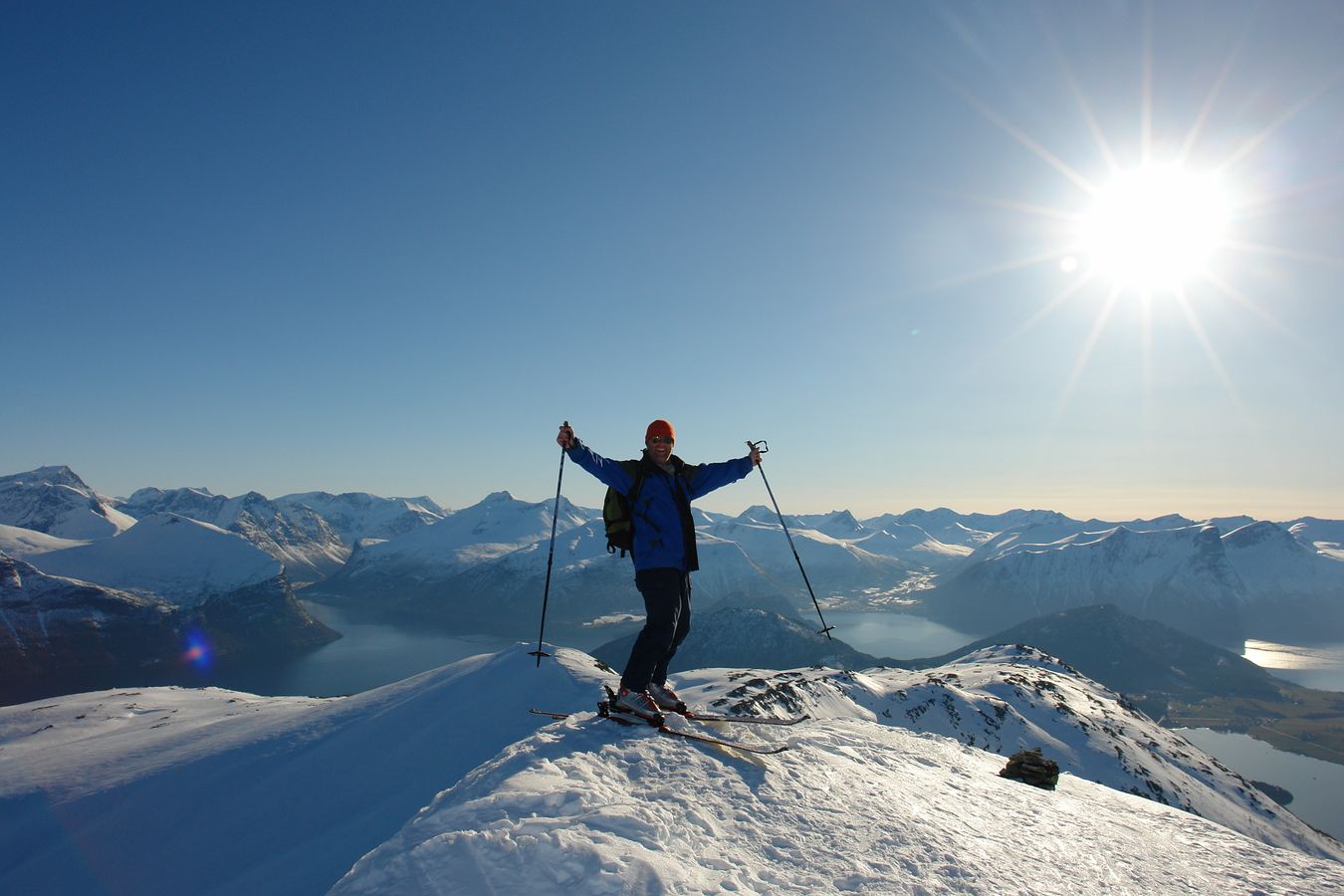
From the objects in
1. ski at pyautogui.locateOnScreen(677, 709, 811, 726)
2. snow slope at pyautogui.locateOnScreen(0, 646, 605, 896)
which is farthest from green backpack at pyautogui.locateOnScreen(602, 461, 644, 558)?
snow slope at pyautogui.locateOnScreen(0, 646, 605, 896)

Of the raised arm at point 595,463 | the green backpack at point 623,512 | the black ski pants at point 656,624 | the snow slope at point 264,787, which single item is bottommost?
the snow slope at point 264,787

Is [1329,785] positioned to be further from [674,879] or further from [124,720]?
[124,720]

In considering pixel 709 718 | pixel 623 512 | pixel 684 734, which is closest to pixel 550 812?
pixel 684 734

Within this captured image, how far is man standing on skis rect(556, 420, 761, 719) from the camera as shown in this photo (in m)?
9.23

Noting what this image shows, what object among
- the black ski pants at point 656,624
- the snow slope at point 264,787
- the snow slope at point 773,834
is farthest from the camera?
the snow slope at point 264,787

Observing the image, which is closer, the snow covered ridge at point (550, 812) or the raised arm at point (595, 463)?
the snow covered ridge at point (550, 812)

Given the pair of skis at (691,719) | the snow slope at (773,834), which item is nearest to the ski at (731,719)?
the pair of skis at (691,719)

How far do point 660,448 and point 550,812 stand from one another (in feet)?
18.9

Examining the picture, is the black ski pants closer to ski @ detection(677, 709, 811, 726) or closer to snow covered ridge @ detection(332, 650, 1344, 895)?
ski @ detection(677, 709, 811, 726)

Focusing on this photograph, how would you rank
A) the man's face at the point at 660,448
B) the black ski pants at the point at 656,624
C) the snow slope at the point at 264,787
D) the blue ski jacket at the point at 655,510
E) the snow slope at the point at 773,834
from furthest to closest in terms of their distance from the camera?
the snow slope at the point at 264,787 → the man's face at the point at 660,448 → the blue ski jacket at the point at 655,510 → the black ski pants at the point at 656,624 → the snow slope at the point at 773,834

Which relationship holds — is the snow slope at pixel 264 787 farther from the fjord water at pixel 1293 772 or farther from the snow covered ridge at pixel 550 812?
the fjord water at pixel 1293 772

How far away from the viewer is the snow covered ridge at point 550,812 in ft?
15.4

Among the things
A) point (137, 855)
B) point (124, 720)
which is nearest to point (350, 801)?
point (137, 855)

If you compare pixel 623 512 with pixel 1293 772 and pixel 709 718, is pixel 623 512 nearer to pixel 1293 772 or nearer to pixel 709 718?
pixel 709 718
